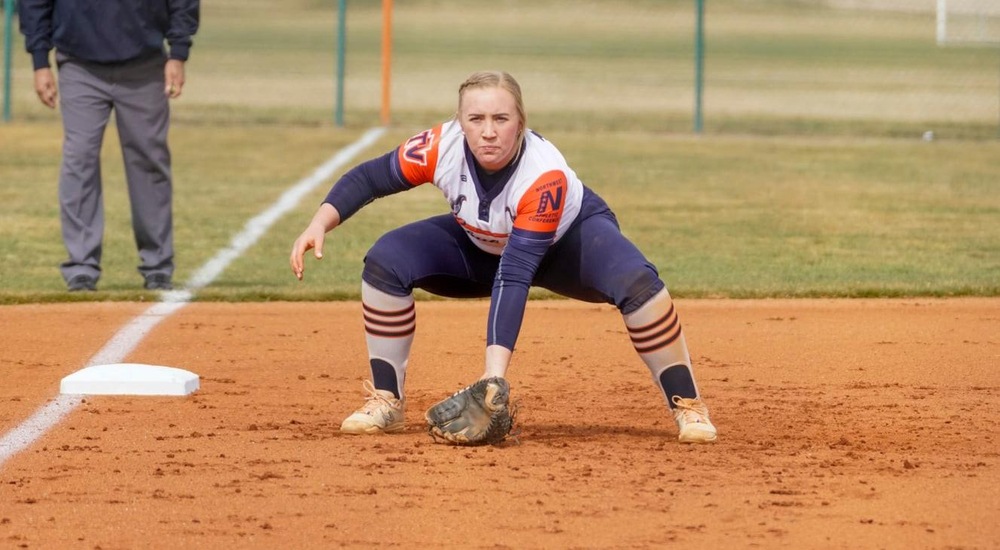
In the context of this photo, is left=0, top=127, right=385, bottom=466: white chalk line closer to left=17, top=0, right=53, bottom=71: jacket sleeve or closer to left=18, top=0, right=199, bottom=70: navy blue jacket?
left=18, top=0, right=199, bottom=70: navy blue jacket

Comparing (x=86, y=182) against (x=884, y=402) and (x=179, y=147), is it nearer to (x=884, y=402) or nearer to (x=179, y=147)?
(x=884, y=402)

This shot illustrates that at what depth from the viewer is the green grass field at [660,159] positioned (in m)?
9.59

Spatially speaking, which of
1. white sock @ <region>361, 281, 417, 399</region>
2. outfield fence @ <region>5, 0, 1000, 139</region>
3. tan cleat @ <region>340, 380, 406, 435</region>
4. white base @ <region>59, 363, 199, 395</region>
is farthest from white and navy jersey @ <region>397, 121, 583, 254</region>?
outfield fence @ <region>5, 0, 1000, 139</region>

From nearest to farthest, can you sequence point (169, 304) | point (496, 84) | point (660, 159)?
point (496, 84), point (169, 304), point (660, 159)

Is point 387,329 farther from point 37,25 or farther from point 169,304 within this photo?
point 37,25

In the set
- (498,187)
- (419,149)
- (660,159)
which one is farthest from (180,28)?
(660,159)

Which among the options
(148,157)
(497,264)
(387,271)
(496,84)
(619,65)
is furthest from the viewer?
(619,65)

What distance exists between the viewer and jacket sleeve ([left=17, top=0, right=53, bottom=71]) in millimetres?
8711

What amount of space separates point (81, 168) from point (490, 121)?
4.00m

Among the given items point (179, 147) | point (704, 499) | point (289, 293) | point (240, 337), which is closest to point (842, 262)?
point (289, 293)

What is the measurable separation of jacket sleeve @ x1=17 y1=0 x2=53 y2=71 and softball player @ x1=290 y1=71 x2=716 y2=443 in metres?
3.73

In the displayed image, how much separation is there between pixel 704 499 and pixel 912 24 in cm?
3562

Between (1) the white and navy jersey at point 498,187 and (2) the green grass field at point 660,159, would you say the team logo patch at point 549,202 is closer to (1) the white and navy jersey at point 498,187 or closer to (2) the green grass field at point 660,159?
(1) the white and navy jersey at point 498,187

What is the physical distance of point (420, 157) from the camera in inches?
216
